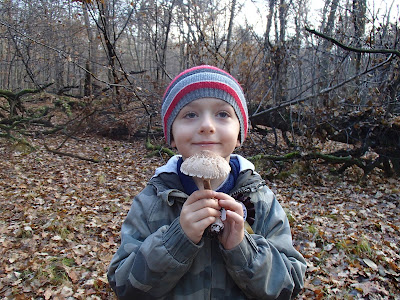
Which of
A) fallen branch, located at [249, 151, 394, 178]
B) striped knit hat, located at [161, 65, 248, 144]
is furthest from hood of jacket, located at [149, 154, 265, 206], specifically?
fallen branch, located at [249, 151, 394, 178]

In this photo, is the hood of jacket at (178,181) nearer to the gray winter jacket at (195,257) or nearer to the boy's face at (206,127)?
the gray winter jacket at (195,257)

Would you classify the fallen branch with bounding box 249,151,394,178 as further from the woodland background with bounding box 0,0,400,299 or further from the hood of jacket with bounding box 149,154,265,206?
the hood of jacket with bounding box 149,154,265,206

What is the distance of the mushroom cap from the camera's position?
1.22 metres

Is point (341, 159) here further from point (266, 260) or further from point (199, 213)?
point (199, 213)

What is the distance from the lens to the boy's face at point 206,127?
4.62 feet

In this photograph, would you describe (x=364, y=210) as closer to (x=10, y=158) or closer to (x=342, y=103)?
(x=342, y=103)

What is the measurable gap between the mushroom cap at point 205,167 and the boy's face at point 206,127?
0.43 feet

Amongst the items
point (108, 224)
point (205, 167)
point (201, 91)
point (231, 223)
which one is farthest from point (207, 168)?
point (108, 224)

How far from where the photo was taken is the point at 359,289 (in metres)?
3.50

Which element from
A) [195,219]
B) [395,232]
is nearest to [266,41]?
[395,232]

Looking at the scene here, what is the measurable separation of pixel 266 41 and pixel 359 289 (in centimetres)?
712

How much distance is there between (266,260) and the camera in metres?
1.38

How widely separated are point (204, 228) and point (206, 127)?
45 centimetres

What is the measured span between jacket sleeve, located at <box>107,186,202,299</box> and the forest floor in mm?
2556
